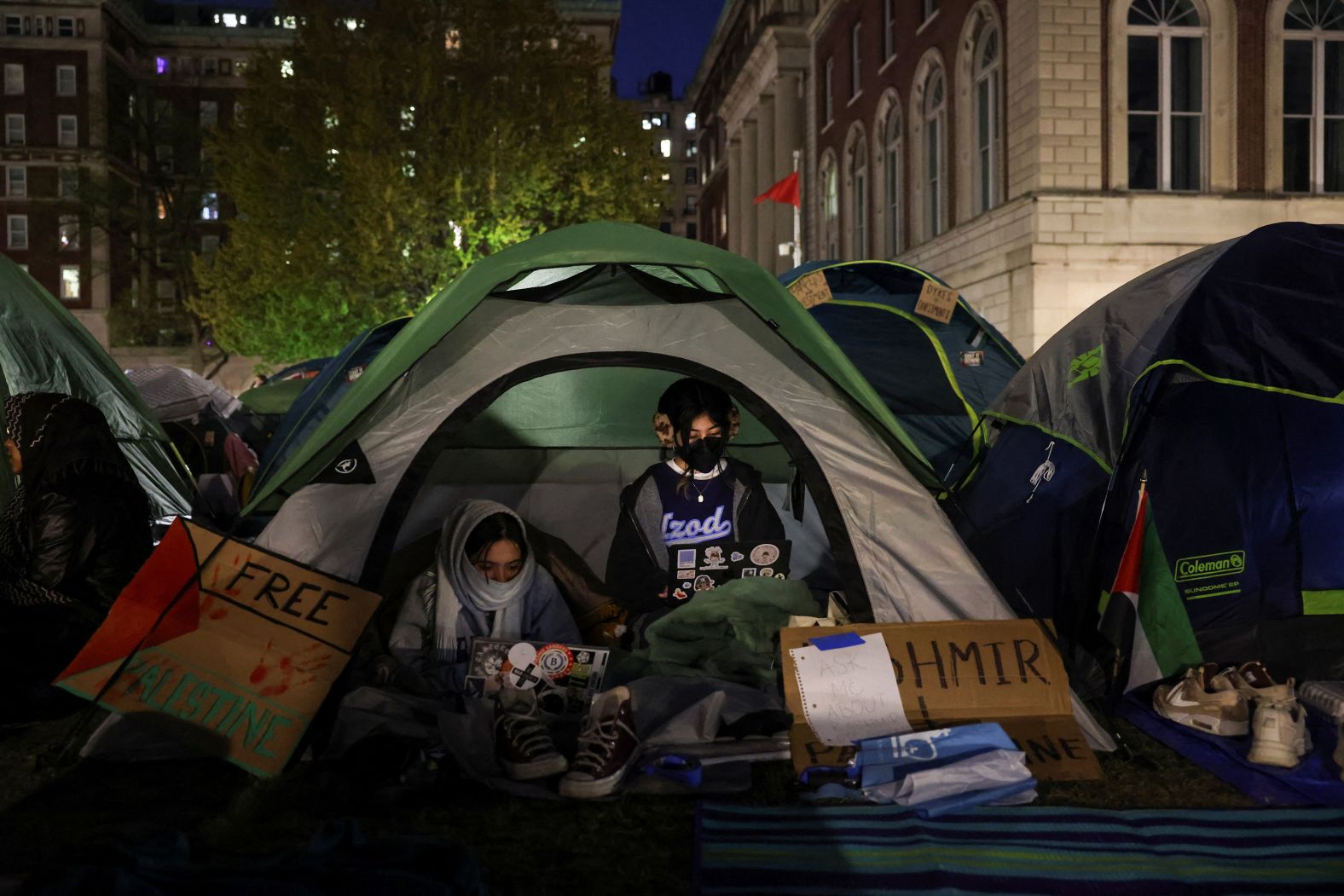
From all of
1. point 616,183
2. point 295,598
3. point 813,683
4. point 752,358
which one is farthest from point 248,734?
point 616,183

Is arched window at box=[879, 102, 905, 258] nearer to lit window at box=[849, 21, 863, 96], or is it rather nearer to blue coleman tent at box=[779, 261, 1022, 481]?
lit window at box=[849, 21, 863, 96]

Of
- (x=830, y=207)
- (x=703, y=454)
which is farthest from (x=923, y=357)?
(x=830, y=207)

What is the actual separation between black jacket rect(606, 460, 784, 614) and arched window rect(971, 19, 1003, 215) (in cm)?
1386

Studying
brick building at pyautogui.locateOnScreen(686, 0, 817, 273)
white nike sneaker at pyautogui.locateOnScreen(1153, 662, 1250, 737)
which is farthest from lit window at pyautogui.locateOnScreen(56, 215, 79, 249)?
white nike sneaker at pyautogui.locateOnScreen(1153, 662, 1250, 737)

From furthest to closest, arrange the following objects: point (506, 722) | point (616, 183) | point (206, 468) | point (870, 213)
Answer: point (870, 213) < point (616, 183) < point (206, 468) < point (506, 722)

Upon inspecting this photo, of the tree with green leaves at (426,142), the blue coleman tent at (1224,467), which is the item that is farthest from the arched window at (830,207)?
the blue coleman tent at (1224,467)

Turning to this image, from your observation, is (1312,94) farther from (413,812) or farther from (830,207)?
(413,812)

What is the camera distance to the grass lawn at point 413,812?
2.94 m

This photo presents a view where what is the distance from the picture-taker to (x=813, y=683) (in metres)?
3.87

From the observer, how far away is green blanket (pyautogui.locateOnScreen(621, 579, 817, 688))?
14.1 feet

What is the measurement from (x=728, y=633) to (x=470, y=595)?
1053 mm

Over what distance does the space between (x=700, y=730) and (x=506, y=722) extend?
26.3 inches

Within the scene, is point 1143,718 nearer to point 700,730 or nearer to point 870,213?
point 700,730

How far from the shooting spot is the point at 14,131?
153 feet
